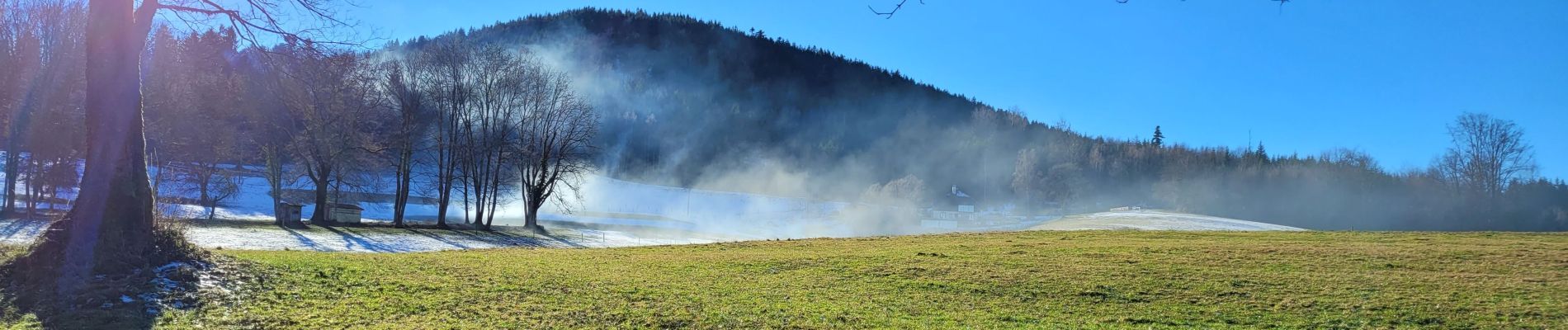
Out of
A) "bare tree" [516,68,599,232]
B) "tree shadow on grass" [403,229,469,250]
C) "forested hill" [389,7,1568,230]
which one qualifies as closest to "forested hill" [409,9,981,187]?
"forested hill" [389,7,1568,230]

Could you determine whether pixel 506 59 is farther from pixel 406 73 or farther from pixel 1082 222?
pixel 1082 222

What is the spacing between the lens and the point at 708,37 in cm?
18150

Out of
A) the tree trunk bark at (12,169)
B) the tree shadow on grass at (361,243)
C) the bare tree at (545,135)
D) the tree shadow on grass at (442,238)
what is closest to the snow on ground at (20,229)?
the tree trunk bark at (12,169)

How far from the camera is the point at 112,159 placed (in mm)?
9961

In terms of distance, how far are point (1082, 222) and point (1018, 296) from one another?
4469cm

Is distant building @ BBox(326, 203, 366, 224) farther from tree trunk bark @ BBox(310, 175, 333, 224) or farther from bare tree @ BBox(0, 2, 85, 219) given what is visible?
bare tree @ BBox(0, 2, 85, 219)

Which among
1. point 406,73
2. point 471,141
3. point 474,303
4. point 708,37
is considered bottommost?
point 474,303

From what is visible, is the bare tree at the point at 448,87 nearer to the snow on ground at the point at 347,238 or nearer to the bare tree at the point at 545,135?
the bare tree at the point at 545,135

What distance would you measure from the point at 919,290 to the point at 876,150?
130 meters

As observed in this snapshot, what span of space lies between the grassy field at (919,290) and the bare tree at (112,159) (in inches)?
63.5

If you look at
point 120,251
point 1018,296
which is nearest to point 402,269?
point 120,251

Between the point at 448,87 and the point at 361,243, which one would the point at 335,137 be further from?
the point at 361,243

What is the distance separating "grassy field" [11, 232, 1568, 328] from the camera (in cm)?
967

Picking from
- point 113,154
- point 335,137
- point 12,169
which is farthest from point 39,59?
point 113,154
